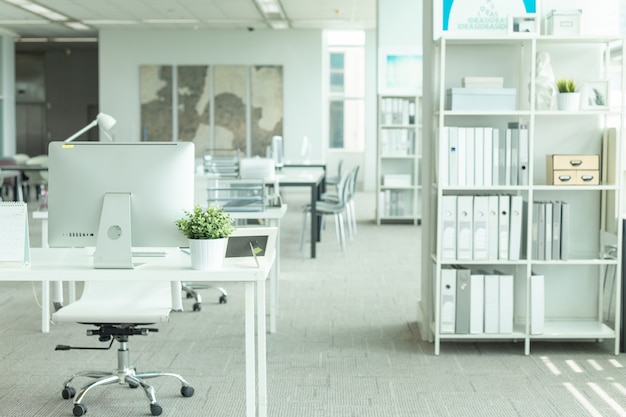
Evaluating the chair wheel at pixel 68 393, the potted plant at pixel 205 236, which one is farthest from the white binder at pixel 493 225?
the chair wheel at pixel 68 393

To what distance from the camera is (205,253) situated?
3410mm

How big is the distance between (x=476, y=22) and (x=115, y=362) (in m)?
2.88

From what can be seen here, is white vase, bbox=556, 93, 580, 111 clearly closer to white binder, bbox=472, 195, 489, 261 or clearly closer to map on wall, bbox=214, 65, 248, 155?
white binder, bbox=472, 195, 489, 261

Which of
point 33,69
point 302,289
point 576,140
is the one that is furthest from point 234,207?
point 33,69

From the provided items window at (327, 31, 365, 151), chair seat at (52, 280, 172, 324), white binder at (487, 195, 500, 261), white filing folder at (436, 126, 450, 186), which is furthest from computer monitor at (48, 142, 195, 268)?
window at (327, 31, 365, 151)

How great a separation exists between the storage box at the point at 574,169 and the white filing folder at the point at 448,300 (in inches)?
31.8

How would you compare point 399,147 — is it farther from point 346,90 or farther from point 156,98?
point 346,90

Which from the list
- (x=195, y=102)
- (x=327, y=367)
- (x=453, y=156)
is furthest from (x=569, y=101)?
(x=195, y=102)

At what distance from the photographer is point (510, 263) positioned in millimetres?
4992

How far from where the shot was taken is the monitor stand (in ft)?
11.4

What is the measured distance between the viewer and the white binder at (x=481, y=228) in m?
4.95

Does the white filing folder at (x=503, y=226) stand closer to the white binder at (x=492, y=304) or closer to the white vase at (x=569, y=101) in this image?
the white binder at (x=492, y=304)

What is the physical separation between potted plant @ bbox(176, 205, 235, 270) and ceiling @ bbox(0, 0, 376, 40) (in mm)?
11178

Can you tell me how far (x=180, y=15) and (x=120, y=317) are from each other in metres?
12.5
